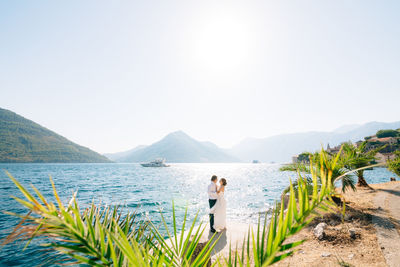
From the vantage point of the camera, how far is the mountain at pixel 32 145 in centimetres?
13712

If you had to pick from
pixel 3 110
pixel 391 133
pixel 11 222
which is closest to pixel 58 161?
pixel 3 110

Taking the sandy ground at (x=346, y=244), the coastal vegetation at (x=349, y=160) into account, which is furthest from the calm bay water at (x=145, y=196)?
the sandy ground at (x=346, y=244)

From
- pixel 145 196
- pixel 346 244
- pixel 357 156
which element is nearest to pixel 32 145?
pixel 145 196

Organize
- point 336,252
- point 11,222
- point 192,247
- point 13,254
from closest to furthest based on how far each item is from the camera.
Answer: point 192,247, point 336,252, point 13,254, point 11,222

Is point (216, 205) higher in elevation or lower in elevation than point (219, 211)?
higher

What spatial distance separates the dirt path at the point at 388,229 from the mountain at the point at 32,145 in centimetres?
17784

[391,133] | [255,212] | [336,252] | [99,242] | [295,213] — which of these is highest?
[391,133]

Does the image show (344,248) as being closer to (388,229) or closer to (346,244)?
(346,244)

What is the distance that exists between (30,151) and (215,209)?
18562 centimetres

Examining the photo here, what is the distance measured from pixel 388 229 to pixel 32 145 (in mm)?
197832

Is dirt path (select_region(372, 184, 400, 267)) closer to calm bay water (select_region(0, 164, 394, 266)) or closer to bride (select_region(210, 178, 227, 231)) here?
calm bay water (select_region(0, 164, 394, 266))

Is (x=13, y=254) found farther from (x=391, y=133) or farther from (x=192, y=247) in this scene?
(x=391, y=133)

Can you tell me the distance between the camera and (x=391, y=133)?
7888cm

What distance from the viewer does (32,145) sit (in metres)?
152
